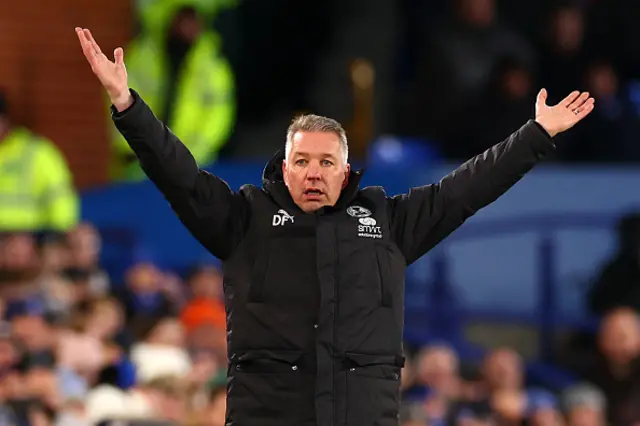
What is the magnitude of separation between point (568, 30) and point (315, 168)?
920 centimetres

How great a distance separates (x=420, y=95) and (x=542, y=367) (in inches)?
103

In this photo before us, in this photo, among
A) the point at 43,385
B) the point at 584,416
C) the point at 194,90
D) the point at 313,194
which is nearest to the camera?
the point at 313,194

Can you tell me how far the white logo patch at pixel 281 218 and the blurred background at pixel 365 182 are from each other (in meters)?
3.26

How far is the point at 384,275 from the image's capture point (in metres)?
6.24

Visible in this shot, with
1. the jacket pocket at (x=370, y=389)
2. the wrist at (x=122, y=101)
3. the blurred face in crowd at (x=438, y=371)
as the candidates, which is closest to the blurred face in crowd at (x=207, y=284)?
the blurred face in crowd at (x=438, y=371)

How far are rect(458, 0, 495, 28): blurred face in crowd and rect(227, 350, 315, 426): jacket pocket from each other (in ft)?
28.8

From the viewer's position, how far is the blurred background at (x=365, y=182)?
1119cm

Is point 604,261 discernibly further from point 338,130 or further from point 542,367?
point 338,130

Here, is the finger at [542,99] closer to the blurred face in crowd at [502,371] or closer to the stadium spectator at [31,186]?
the blurred face in crowd at [502,371]

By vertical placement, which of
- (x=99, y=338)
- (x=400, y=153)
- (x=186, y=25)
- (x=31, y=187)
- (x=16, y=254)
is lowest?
(x=99, y=338)

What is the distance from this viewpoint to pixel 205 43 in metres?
13.9

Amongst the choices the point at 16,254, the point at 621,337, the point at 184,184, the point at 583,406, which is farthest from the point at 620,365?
the point at 184,184

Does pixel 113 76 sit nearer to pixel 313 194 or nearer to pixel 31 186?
pixel 313 194

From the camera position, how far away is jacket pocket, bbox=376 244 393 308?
6.21 metres
